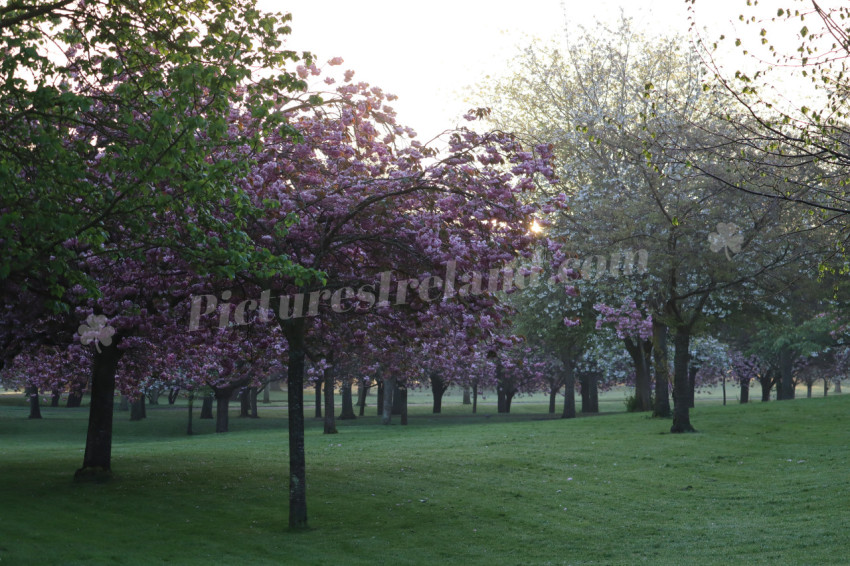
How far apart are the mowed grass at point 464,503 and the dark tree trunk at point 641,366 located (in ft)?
41.7

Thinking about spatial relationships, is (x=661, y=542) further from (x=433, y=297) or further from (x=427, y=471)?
(x=427, y=471)

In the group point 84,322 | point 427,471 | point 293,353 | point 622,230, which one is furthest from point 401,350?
point 622,230

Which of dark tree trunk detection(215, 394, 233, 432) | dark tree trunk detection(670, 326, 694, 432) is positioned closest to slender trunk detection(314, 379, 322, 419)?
dark tree trunk detection(215, 394, 233, 432)

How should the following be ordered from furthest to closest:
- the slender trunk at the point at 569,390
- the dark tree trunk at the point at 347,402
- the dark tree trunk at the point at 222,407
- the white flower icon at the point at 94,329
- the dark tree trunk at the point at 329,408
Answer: the dark tree trunk at the point at 347,402 → the slender trunk at the point at 569,390 → the dark tree trunk at the point at 222,407 → the dark tree trunk at the point at 329,408 → the white flower icon at the point at 94,329

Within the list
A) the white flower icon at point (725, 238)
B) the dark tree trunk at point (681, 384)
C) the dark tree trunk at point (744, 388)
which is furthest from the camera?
the dark tree trunk at point (744, 388)

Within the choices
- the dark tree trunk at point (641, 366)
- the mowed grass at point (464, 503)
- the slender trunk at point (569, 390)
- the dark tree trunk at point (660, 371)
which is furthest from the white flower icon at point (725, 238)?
the slender trunk at point (569, 390)

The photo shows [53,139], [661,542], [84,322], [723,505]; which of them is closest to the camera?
[53,139]

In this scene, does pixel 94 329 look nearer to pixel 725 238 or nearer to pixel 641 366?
pixel 725 238

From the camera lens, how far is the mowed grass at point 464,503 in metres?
15.2

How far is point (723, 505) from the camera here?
19.7 metres

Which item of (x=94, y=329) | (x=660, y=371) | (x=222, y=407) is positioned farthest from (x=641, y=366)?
(x=94, y=329)

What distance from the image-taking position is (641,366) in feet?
160

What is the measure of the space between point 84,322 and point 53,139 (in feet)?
35.1

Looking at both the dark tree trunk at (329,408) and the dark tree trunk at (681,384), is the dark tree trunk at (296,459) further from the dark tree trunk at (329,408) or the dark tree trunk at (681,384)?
the dark tree trunk at (329,408)
